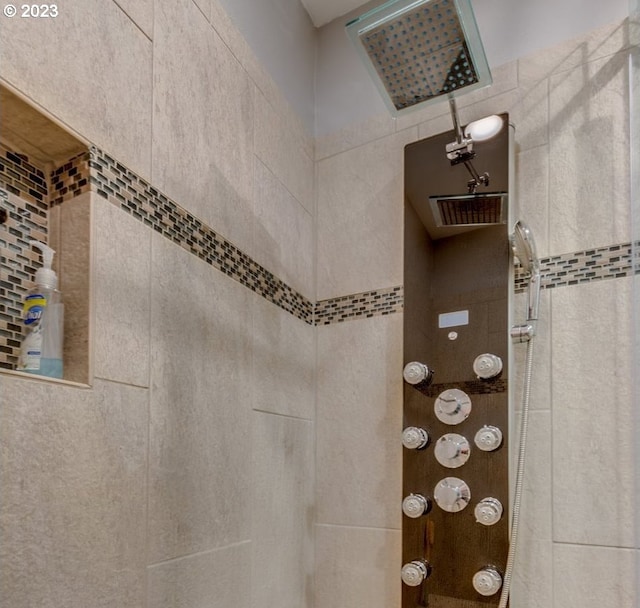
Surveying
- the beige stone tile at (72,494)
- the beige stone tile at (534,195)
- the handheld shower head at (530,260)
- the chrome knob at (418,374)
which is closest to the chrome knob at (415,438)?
the chrome knob at (418,374)

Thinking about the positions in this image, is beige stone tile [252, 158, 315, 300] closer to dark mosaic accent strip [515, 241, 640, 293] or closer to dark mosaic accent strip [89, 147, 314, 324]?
dark mosaic accent strip [89, 147, 314, 324]

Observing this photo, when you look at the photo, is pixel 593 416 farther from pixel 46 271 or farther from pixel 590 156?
pixel 46 271

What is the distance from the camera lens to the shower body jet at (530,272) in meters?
1.31

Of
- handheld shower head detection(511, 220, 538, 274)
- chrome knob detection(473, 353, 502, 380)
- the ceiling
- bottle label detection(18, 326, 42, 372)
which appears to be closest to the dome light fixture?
handheld shower head detection(511, 220, 538, 274)

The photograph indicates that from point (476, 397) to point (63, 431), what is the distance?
0.92 meters

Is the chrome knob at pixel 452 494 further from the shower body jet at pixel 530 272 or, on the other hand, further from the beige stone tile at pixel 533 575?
the shower body jet at pixel 530 272

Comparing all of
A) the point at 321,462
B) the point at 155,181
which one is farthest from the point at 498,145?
the point at 321,462

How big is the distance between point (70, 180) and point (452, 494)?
1.06m

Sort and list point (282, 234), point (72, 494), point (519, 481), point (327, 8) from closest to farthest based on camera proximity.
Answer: point (72, 494) < point (519, 481) < point (282, 234) < point (327, 8)

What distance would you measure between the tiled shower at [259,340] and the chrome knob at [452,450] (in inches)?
6.7

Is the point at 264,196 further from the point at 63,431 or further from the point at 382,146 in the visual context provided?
the point at 63,431

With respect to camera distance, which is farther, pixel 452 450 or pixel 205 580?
pixel 452 450

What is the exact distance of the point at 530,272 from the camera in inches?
53.9

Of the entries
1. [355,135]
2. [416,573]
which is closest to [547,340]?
[416,573]
